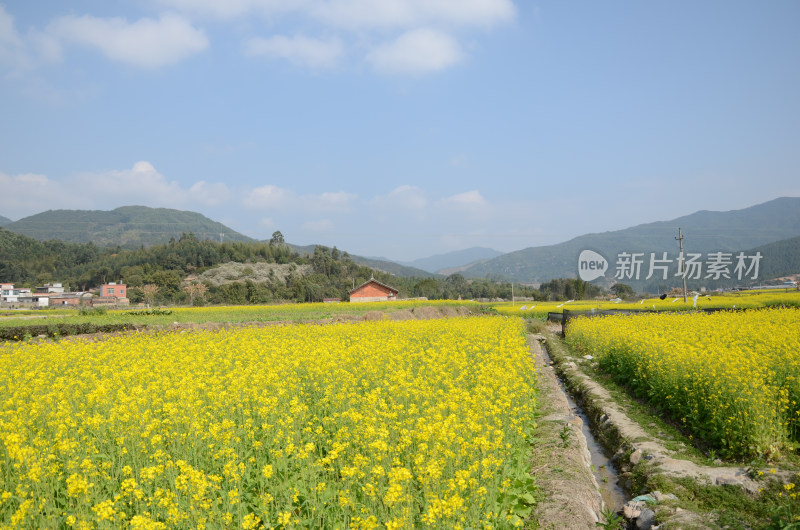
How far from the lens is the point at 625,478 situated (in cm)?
908

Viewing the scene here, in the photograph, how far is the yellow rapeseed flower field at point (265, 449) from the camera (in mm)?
4566

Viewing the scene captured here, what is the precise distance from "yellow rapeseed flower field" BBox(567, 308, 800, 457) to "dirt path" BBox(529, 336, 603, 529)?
7.81 feet

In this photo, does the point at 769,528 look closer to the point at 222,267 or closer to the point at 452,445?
the point at 452,445

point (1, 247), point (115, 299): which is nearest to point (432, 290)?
point (115, 299)

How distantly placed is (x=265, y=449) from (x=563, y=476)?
4.59 metres

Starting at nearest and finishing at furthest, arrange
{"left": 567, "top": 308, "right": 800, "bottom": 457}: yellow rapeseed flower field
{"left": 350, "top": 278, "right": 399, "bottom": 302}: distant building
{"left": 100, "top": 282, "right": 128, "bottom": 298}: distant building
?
{"left": 567, "top": 308, "right": 800, "bottom": 457}: yellow rapeseed flower field → {"left": 350, "top": 278, "right": 399, "bottom": 302}: distant building → {"left": 100, "top": 282, "right": 128, "bottom": 298}: distant building

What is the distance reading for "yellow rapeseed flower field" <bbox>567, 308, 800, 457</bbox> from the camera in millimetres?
8383

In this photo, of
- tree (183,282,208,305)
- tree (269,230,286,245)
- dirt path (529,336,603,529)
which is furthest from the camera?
tree (269,230,286,245)

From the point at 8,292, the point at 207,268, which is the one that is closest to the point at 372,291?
the point at 207,268

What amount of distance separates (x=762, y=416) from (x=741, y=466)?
910mm

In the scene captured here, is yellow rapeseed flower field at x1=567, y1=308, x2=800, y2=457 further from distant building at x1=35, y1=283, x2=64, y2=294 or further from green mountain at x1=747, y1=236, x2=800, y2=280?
green mountain at x1=747, y1=236, x2=800, y2=280

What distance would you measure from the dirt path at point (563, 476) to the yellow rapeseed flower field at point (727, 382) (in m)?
2.38

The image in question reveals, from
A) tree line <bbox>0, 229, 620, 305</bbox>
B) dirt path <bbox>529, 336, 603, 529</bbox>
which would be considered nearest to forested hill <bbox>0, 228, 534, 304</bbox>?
tree line <bbox>0, 229, 620, 305</bbox>

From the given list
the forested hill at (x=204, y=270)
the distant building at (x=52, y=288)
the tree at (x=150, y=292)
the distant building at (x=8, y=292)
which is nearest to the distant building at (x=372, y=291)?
the forested hill at (x=204, y=270)
